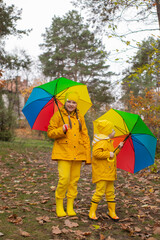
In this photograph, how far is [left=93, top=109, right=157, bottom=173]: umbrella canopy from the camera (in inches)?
164

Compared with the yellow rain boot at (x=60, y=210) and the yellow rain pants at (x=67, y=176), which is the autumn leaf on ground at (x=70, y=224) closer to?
the yellow rain boot at (x=60, y=210)

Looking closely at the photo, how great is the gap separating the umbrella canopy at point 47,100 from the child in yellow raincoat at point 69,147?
32cm

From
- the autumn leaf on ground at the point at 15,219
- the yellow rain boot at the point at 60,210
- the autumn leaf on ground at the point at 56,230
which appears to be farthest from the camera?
the yellow rain boot at the point at 60,210

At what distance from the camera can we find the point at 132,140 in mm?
4191

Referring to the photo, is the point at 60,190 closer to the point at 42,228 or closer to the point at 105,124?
the point at 42,228

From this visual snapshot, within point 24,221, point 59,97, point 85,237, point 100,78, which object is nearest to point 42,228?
point 24,221

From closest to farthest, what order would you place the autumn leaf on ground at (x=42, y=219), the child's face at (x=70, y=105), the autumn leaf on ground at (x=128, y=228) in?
the autumn leaf on ground at (x=128, y=228) < the autumn leaf on ground at (x=42, y=219) < the child's face at (x=70, y=105)

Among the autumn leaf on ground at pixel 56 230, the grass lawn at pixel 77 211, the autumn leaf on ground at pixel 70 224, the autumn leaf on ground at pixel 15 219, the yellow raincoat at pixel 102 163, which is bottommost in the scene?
the grass lawn at pixel 77 211

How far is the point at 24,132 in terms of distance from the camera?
106ft

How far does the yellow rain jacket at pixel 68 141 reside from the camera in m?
3.92

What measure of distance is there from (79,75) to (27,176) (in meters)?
21.1

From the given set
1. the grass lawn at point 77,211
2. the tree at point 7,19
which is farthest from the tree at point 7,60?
the grass lawn at point 77,211

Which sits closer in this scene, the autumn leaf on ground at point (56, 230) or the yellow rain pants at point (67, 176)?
the autumn leaf on ground at point (56, 230)

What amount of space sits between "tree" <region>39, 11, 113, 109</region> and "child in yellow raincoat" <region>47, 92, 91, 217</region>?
72.8ft
